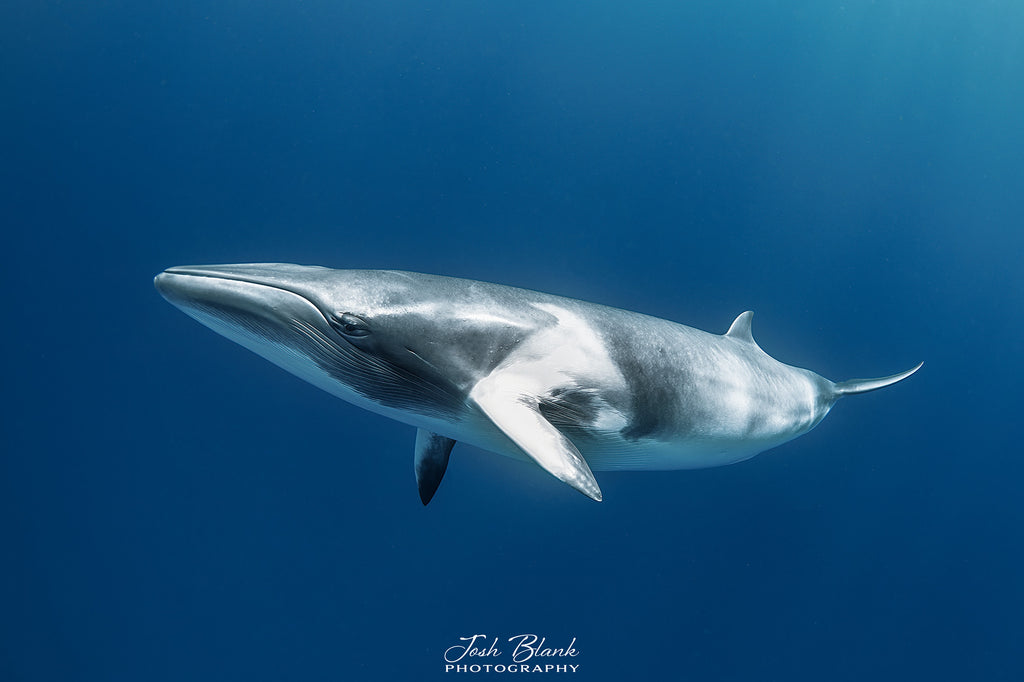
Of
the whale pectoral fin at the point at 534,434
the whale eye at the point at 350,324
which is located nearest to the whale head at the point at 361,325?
the whale eye at the point at 350,324

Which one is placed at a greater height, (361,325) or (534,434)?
(361,325)

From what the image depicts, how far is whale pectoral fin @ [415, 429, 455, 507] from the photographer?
5891mm

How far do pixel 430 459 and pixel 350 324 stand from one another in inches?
94.0

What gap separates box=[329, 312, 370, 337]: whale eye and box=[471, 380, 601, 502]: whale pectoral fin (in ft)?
2.87

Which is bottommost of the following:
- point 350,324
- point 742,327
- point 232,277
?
point 350,324

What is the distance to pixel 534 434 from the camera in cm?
362

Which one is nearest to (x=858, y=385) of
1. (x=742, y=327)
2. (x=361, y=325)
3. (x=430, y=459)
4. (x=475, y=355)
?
(x=742, y=327)

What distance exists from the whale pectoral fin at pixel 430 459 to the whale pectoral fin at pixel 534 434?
2.04 m

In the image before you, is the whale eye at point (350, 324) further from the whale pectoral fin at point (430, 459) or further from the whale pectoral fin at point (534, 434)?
the whale pectoral fin at point (430, 459)

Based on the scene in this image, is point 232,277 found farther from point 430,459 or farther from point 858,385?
point 858,385

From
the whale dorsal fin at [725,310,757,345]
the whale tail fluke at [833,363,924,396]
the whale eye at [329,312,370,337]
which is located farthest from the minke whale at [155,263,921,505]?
the whale tail fluke at [833,363,924,396]

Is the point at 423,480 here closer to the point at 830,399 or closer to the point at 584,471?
the point at 584,471

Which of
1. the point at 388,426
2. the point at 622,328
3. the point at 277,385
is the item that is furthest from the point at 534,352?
the point at 277,385

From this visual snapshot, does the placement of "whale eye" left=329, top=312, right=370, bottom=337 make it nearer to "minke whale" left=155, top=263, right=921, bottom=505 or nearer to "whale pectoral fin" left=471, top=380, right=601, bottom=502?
"minke whale" left=155, top=263, right=921, bottom=505
